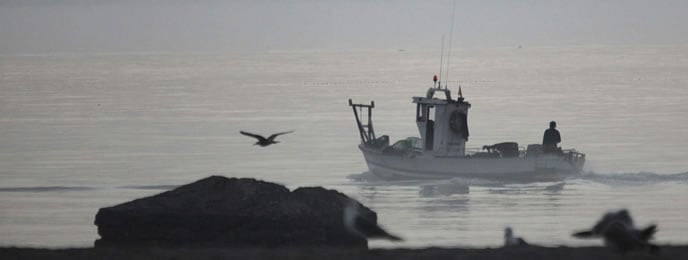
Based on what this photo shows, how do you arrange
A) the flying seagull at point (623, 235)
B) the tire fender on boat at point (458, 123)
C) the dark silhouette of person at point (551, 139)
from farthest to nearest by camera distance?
the dark silhouette of person at point (551, 139) < the tire fender on boat at point (458, 123) < the flying seagull at point (623, 235)

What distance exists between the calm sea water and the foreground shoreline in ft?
14.5

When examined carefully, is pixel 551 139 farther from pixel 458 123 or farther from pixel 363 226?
pixel 363 226

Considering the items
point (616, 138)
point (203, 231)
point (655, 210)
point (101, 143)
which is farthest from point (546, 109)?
point (203, 231)

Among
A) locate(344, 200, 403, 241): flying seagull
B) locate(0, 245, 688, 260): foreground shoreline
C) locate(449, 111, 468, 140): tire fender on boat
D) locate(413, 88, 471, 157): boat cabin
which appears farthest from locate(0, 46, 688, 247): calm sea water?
locate(344, 200, 403, 241): flying seagull

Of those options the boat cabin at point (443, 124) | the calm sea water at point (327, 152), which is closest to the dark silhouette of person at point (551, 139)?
the calm sea water at point (327, 152)

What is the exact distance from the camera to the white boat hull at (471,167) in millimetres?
38000

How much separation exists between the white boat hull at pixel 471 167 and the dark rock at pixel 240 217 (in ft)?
53.5

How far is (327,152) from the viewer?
50.8m

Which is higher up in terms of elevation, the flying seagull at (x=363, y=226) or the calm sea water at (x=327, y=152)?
the calm sea water at (x=327, y=152)

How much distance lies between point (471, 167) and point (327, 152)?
13275 millimetres

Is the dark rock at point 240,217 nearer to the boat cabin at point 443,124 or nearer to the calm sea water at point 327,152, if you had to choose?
the calm sea water at point 327,152

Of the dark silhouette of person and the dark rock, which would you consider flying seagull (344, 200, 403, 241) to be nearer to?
the dark rock

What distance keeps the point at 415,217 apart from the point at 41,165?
1815 centimetres

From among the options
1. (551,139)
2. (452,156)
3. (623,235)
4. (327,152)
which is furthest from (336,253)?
(327,152)
